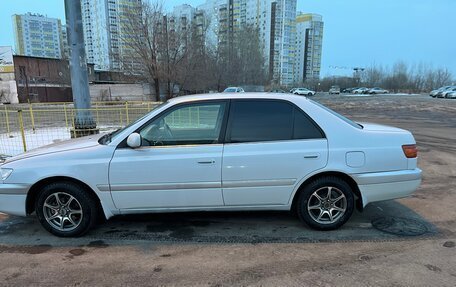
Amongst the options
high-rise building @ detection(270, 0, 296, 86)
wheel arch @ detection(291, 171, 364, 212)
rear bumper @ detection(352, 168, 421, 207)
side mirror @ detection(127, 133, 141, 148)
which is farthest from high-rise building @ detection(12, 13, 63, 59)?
rear bumper @ detection(352, 168, 421, 207)

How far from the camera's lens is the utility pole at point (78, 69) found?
870 centimetres

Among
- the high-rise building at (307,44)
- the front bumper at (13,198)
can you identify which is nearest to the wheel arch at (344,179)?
the front bumper at (13,198)

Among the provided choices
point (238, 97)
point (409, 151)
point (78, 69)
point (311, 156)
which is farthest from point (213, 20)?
point (311, 156)

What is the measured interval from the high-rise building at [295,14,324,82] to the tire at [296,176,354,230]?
4232 inches

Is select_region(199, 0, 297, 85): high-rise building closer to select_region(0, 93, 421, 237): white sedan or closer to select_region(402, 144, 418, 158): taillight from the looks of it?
select_region(402, 144, 418, 158): taillight

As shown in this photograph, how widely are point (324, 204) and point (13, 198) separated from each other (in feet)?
12.0

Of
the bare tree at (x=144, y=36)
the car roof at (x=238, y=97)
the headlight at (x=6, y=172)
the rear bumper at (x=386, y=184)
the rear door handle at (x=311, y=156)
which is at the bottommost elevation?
the rear bumper at (x=386, y=184)

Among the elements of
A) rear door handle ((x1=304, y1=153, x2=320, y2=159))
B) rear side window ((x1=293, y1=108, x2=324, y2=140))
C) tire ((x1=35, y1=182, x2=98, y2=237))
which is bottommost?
tire ((x1=35, y1=182, x2=98, y2=237))

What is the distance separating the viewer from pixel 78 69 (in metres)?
8.97

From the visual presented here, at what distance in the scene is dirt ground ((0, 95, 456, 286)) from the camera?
9.69 ft

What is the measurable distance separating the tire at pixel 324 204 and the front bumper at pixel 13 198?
324 centimetres

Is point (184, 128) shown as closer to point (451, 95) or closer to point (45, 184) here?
point (45, 184)

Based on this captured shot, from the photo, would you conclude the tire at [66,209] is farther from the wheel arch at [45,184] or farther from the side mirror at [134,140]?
Result: the side mirror at [134,140]

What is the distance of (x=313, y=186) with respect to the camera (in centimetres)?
372
